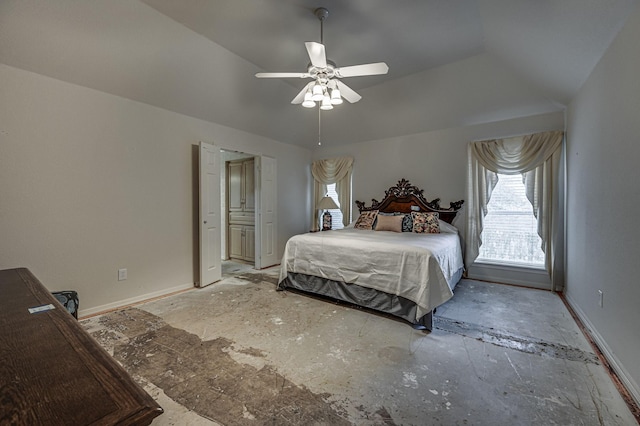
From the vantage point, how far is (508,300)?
11.0 ft

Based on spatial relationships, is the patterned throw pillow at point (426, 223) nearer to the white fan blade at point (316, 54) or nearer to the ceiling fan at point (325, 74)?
the ceiling fan at point (325, 74)

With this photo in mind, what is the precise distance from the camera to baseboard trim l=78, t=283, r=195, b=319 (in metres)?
2.92

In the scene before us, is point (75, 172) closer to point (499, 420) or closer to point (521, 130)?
point (499, 420)

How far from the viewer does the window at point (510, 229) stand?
3904mm

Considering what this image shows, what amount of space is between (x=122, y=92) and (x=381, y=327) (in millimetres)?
3826

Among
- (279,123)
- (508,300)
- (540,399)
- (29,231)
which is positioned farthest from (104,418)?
(279,123)

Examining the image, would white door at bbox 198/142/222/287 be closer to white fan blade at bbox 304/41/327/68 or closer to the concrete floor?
the concrete floor

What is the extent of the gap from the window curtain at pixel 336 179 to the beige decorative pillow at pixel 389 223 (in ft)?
3.56

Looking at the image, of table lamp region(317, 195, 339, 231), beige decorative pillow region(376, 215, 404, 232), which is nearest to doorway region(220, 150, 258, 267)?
table lamp region(317, 195, 339, 231)

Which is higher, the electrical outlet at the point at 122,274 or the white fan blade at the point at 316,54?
the white fan blade at the point at 316,54

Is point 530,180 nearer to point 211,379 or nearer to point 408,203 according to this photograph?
point 408,203

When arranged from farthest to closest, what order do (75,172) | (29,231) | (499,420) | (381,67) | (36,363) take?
(75,172) → (29,231) → (381,67) → (499,420) → (36,363)

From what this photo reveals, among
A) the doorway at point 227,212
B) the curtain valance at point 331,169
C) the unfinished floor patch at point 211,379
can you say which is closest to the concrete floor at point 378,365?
the unfinished floor patch at point 211,379

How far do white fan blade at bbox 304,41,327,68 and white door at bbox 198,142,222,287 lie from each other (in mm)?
2229
